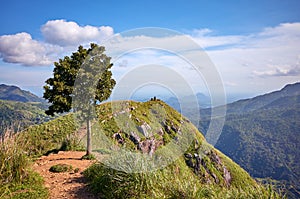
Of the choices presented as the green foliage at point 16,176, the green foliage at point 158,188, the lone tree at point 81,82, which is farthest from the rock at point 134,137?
the green foliage at point 16,176

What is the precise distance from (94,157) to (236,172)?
66.2m

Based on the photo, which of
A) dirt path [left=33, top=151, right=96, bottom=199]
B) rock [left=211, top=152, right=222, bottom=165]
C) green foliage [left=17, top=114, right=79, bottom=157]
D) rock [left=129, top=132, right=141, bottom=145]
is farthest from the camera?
rock [left=211, top=152, right=222, bottom=165]

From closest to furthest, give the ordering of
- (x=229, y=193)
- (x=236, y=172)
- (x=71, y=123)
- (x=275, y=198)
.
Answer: (x=275, y=198), (x=229, y=193), (x=71, y=123), (x=236, y=172)

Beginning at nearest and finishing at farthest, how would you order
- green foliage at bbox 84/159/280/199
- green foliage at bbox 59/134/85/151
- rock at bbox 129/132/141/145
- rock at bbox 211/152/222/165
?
green foliage at bbox 84/159/280/199
rock at bbox 129/132/141/145
green foliage at bbox 59/134/85/151
rock at bbox 211/152/222/165

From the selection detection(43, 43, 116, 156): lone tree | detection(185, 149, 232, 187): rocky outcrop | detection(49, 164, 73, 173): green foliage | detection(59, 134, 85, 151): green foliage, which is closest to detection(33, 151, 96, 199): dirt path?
detection(49, 164, 73, 173): green foliage

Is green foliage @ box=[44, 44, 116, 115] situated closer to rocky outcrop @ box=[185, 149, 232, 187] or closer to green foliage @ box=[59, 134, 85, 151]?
green foliage @ box=[59, 134, 85, 151]

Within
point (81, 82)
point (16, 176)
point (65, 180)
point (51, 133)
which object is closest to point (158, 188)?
point (65, 180)

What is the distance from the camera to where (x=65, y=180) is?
910cm

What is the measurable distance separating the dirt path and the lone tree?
1499 mm

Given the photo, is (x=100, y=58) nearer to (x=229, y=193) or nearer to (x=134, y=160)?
(x=134, y=160)

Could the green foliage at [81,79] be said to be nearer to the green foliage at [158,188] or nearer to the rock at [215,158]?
the green foliage at [158,188]

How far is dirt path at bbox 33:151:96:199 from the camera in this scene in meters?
7.73

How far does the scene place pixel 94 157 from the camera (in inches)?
494

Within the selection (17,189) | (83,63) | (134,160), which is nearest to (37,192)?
(17,189)
